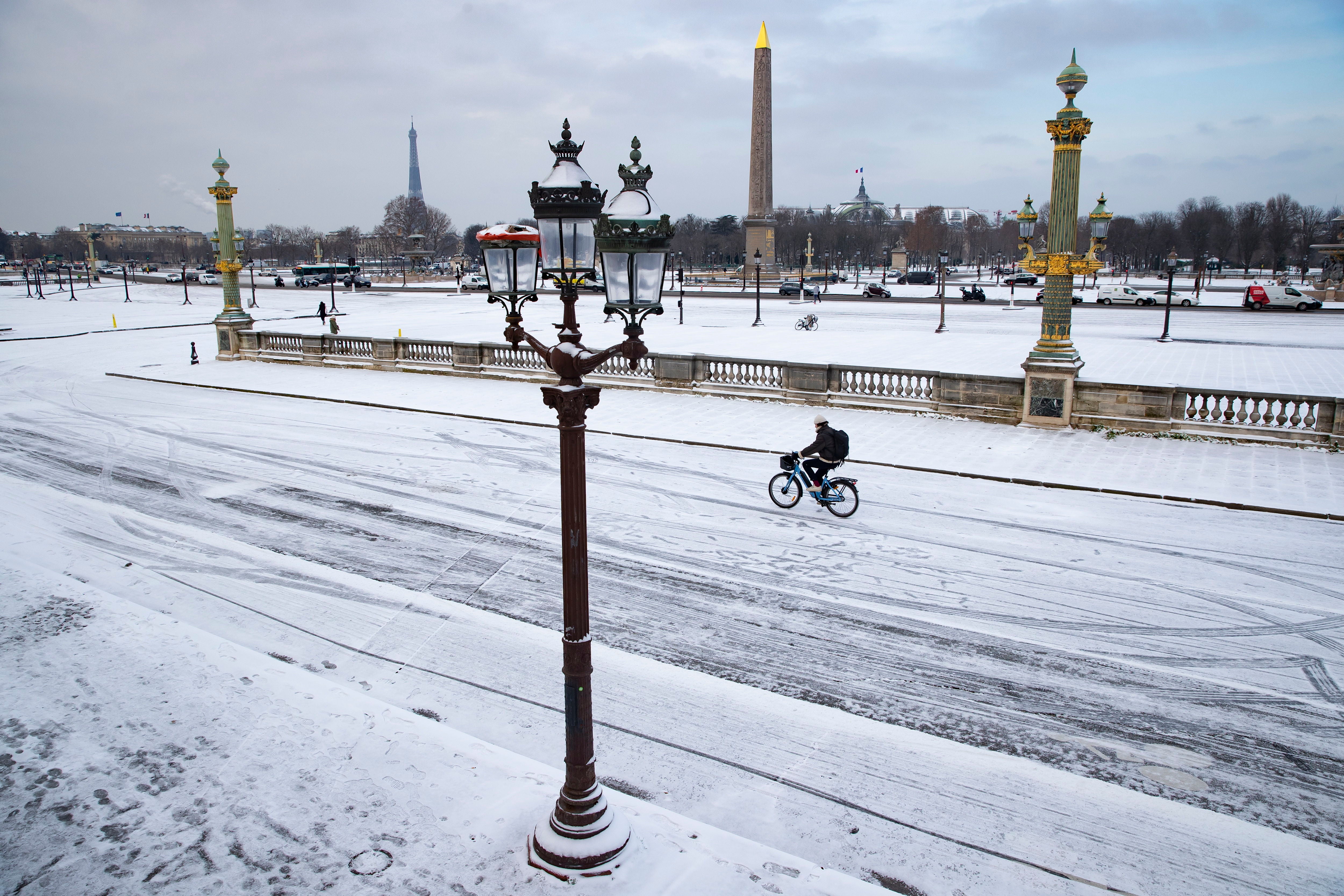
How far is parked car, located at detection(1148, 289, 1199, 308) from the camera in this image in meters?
51.6

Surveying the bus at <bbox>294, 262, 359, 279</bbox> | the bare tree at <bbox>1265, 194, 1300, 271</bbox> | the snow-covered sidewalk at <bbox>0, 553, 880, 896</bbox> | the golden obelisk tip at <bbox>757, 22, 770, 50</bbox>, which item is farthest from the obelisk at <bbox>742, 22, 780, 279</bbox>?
the snow-covered sidewalk at <bbox>0, 553, 880, 896</bbox>

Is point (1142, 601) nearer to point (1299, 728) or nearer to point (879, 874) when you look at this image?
point (1299, 728)

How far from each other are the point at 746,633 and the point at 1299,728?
15.4 feet

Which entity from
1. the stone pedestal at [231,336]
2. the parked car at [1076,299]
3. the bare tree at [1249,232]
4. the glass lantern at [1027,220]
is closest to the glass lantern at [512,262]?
the glass lantern at [1027,220]

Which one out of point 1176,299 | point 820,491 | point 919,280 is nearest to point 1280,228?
point 919,280

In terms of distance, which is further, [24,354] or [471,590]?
[24,354]

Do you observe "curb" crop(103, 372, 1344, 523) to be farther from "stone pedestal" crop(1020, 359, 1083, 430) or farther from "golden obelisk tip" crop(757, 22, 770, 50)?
"golden obelisk tip" crop(757, 22, 770, 50)

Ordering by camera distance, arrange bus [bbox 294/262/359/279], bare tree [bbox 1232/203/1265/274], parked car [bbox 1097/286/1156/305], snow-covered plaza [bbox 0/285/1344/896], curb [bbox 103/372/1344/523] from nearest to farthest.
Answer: snow-covered plaza [bbox 0/285/1344/896] → curb [bbox 103/372/1344/523] → parked car [bbox 1097/286/1156/305] → bus [bbox 294/262/359/279] → bare tree [bbox 1232/203/1265/274]

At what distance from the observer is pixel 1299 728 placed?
6.78 metres

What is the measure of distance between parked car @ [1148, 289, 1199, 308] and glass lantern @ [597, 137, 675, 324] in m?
54.1

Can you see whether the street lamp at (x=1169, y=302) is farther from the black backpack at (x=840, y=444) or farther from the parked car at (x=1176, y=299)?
the black backpack at (x=840, y=444)

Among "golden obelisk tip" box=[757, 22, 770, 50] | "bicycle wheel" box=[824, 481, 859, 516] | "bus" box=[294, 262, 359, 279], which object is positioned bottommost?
"bicycle wheel" box=[824, 481, 859, 516]

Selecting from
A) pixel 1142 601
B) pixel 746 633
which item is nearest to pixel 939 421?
pixel 1142 601

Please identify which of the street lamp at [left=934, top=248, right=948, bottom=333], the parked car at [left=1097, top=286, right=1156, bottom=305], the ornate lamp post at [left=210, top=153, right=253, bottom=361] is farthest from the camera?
the parked car at [left=1097, top=286, right=1156, bottom=305]
